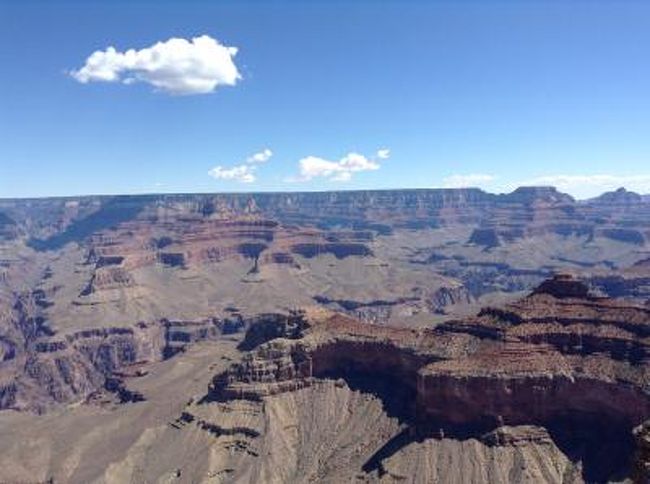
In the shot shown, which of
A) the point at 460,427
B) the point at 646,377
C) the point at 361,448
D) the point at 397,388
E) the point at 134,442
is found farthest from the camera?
the point at 134,442

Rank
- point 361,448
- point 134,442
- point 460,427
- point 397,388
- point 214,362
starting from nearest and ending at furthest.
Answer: point 460,427 < point 361,448 < point 397,388 < point 134,442 < point 214,362

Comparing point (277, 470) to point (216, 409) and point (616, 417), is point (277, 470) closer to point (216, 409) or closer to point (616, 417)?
A: point (216, 409)

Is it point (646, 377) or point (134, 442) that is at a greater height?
point (646, 377)

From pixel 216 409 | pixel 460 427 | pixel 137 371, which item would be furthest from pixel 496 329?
pixel 137 371

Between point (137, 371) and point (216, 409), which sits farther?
point (137, 371)

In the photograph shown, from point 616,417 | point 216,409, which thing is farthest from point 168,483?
point 616,417

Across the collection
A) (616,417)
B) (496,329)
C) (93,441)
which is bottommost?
(93,441)
